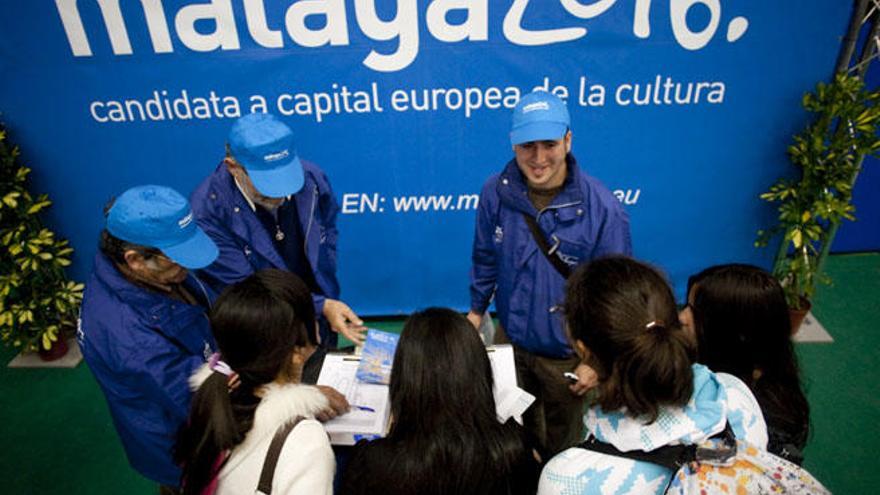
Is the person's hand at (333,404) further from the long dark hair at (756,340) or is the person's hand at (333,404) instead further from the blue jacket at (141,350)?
the long dark hair at (756,340)

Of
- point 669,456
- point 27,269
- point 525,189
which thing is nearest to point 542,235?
point 525,189

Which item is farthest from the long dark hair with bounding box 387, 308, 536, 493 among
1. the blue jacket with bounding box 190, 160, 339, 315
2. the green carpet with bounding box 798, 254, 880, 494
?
the green carpet with bounding box 798, 254, 880, 494

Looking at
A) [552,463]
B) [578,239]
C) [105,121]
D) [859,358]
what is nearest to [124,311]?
[552,463]

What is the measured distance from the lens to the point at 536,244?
2.11 m

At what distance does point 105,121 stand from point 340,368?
7.10ft

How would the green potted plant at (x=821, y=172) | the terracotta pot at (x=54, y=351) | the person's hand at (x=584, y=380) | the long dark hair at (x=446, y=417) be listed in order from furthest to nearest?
1. the terracotta pot at (x=54, y=351)
2. the green potted plant at (x=821, y=172)
3. the person's hand at (x=584, y=380)
4. the long dark hair at (x=446, y=417)

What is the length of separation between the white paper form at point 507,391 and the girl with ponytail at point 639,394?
0.42 m

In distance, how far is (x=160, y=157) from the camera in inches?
124

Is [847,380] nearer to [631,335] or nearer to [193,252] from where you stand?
[631,335]

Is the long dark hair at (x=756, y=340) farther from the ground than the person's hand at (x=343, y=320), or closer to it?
farther from the ground

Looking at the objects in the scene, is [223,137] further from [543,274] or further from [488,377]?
[488,377]

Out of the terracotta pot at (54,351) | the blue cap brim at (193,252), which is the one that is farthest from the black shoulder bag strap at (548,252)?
the terracotta pot at (54,351)

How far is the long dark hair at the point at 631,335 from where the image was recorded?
1200 millimetres

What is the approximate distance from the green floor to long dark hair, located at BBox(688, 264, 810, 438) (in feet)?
4.86
